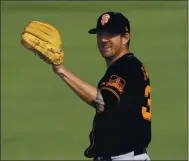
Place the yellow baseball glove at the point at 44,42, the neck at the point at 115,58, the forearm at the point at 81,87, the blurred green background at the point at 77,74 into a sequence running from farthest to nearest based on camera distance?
the blurred green background at the point at 77,74
the neck at the point at 115,58
the yellow baseball glove at the point at 44,42
the forearm at the point at 81,87

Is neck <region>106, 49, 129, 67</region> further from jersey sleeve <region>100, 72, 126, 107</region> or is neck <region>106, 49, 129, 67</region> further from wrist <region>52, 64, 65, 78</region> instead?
wrist <region>52, 64, 65, 78</region>

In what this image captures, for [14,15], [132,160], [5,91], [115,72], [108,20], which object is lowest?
[132,160]

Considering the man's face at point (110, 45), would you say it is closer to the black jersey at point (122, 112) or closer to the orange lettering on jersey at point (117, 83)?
the black jersey at point (122, 112)

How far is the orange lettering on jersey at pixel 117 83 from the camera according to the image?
5.16 meters

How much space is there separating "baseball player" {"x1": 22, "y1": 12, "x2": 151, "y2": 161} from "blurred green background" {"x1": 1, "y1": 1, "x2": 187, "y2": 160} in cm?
372

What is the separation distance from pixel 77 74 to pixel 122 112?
21.0 ft

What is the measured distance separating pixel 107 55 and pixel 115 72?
192 mm

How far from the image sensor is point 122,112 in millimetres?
5203

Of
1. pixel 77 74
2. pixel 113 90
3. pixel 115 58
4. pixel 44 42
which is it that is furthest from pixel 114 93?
pixel 77 74

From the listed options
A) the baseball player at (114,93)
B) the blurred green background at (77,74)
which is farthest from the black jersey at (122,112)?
the blurred green background at (77,74)

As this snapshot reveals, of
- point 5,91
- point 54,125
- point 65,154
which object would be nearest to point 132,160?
point 65,154

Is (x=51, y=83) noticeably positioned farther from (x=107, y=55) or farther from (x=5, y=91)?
(x=107, y=55)

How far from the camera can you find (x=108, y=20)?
5441 mm

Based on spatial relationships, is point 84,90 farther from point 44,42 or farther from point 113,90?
point 44,42
